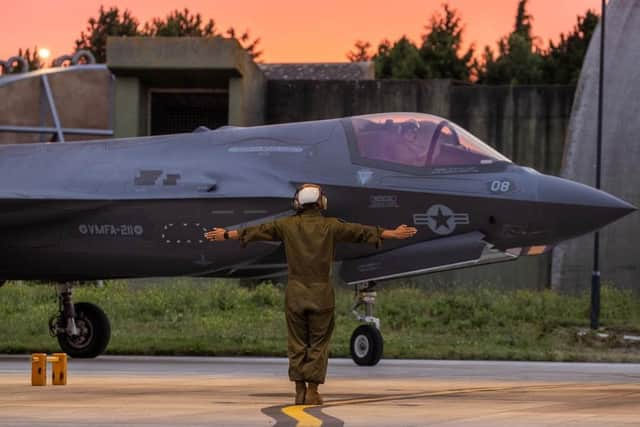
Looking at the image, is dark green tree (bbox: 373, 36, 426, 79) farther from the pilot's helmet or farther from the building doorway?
the pilot's helmet

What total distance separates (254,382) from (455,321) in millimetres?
12972

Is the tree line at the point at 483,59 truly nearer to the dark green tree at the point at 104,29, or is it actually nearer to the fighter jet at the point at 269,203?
the dark green tree at the point at 104,29

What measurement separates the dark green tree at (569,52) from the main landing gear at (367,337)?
78.1m

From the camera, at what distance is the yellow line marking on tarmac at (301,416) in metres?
10.0

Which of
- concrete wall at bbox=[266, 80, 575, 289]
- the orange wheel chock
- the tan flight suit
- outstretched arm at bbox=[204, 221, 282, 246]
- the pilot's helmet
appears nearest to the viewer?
the tan flight suit

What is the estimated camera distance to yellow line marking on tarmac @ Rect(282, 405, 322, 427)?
10016 mm

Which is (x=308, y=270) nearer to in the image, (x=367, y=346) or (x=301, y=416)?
(x=301, y=416)

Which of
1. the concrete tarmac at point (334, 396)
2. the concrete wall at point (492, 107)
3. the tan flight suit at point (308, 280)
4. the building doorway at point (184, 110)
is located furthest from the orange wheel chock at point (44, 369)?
the concrete wall at point (492, 107)

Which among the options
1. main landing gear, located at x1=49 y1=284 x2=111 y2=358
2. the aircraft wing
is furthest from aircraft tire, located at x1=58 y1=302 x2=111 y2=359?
the aircraft wing

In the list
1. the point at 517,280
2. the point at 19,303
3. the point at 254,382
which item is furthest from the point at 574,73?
the point at 254,382

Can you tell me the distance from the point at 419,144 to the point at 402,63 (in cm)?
7613

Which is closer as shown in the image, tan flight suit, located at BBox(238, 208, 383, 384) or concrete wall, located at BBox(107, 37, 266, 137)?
Answer: tan flight suit, located at BBox(238, 208, 383, 384)

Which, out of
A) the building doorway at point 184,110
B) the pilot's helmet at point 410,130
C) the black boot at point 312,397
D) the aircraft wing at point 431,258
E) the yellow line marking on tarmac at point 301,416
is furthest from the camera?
the building doorway at point 184,110

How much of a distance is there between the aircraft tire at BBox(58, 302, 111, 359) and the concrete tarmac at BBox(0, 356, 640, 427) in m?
1.86
